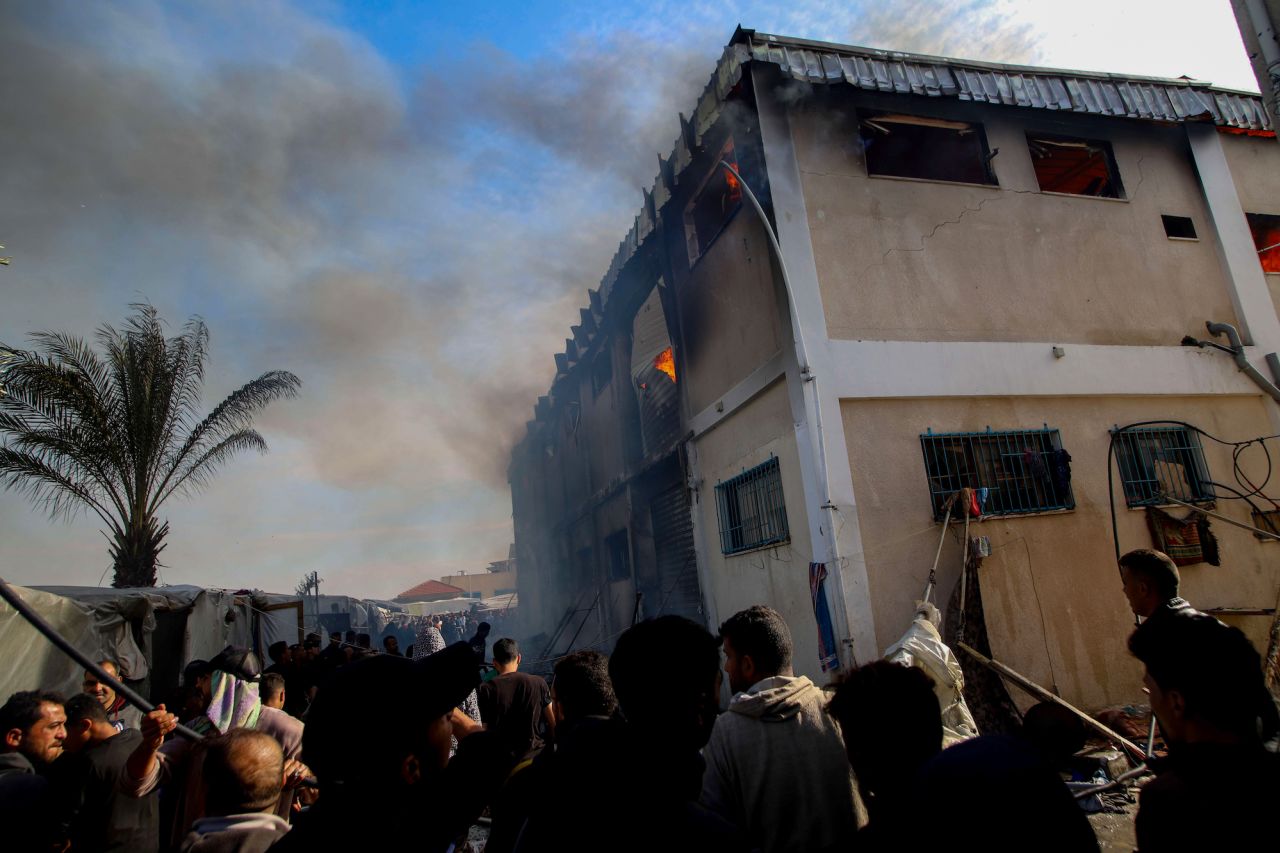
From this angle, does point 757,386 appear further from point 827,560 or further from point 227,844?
point 227,844

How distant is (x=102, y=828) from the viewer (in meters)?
2.93

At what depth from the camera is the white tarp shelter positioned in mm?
6707

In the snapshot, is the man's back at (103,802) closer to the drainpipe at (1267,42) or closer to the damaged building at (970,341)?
the damaged building at (970,341)

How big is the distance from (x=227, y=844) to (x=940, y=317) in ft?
25.5

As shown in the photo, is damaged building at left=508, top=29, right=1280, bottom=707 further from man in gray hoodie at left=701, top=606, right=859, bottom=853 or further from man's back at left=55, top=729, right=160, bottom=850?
man's back at left=55, top=729, right=160, bottom=850

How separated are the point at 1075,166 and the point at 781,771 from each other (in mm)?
10578

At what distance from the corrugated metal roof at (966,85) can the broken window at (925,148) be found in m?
0.56

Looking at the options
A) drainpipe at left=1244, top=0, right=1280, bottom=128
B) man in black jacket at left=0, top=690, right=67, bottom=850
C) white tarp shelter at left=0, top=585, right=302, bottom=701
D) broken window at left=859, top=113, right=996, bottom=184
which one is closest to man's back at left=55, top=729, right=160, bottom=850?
man in black jacket at left=0, top=690, right=67, bottom=850

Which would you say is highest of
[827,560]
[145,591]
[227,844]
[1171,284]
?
[1171,284]

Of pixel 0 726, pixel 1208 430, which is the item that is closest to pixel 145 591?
pixel 0 726

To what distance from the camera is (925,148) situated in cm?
909

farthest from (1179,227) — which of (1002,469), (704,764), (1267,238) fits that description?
(704,764)

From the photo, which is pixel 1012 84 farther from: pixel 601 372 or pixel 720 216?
pixel 601 372

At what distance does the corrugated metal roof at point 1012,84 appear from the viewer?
7.60m
